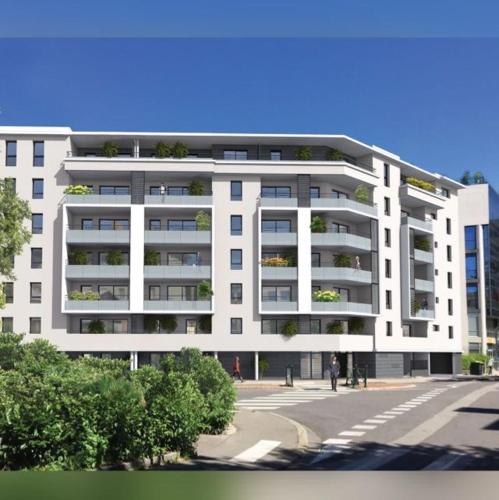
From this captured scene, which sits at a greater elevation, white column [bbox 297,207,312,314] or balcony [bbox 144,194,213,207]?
balcony [bbox 144,194,213,207]

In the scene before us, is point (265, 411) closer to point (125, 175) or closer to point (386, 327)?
point (125, 175)

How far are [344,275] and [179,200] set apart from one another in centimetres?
766

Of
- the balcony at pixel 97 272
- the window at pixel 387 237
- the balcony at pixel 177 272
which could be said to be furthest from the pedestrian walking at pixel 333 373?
A: the balcony at pixel 97 272

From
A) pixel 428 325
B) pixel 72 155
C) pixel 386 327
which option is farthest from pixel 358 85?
pixel 428 325

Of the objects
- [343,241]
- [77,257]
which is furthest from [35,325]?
[343,241]

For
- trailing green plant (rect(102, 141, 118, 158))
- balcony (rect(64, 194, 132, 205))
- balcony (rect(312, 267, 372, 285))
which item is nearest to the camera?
balcony (rect(64, 194, 132, 205))

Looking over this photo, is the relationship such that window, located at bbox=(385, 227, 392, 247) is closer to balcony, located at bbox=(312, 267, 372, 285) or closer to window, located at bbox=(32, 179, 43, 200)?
balcony, located at bbox=(312, 267, 372, 285)

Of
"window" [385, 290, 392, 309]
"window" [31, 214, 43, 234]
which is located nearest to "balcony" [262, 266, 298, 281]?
"window" [31, 214, 43, 234]

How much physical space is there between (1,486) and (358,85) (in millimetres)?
3520

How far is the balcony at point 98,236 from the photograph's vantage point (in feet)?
48.2

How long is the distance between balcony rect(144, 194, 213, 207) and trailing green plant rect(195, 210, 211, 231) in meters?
0.32

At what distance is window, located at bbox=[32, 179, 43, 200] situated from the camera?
51.7 ft

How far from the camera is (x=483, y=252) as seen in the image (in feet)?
21.0

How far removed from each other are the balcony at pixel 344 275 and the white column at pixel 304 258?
302mm
